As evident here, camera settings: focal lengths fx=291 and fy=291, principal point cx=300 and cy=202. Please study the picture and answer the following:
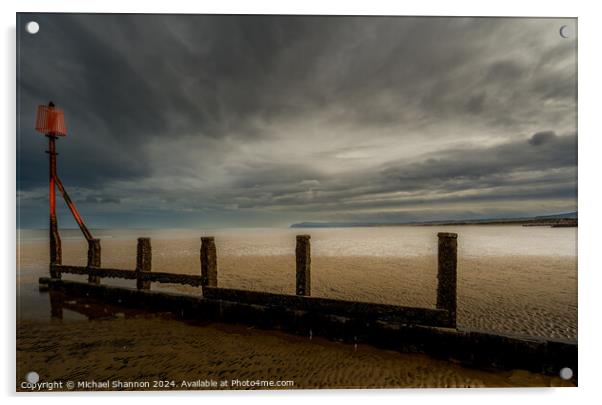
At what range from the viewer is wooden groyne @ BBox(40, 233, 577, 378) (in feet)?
12.3

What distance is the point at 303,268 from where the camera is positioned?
5391 millimetres

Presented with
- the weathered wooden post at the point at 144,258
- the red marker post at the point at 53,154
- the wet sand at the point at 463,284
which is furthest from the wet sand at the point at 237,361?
the red marker post at the point at 53,154

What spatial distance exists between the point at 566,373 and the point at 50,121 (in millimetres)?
10501

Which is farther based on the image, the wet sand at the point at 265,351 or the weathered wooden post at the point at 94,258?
the weathered wooden post at the point at 94,258

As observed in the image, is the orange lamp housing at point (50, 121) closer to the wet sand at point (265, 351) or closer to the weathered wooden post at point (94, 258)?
the weathered wooden post at point (94, 258)

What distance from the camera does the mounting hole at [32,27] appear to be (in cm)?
485

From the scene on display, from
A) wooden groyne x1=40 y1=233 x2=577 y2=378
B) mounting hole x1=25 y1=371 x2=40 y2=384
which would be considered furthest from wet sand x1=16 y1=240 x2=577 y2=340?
mounting hole x1=25 y1=371 x2=40 y2=384

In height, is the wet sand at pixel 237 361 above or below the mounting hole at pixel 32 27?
below

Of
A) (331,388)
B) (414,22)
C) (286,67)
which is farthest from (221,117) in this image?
(331,388)

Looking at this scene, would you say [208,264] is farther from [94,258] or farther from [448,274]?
[94,258]

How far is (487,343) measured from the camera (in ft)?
12.6

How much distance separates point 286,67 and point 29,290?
32.1 ft

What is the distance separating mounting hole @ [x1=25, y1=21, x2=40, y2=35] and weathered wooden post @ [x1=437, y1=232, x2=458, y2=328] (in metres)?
7.36

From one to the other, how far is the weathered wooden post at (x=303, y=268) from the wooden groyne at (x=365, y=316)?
18mm
